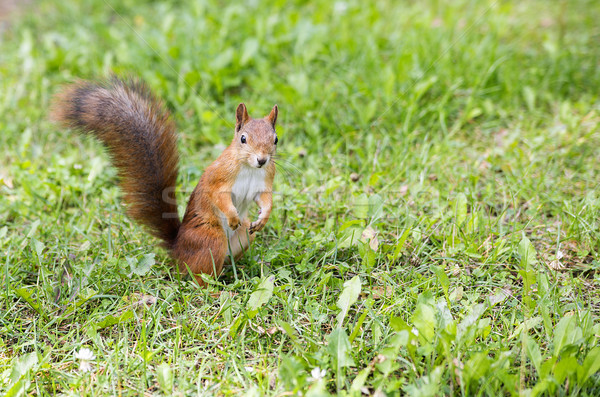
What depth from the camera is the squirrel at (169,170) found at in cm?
199

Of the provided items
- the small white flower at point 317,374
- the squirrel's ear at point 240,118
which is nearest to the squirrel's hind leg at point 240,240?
the squirrel's ear at point 240,118

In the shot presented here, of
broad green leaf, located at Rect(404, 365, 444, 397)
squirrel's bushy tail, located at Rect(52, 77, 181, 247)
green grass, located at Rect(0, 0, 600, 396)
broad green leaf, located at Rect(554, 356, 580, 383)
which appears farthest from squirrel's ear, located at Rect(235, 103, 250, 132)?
broad green leaf, located at Rect(554, 356, 580, 383)

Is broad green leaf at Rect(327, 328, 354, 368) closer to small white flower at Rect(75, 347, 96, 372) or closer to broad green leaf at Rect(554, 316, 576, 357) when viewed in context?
broad green leaf at Rect(554, 316, 576, 357)

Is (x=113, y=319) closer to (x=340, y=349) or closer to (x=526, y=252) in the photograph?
(x=340, y=349)

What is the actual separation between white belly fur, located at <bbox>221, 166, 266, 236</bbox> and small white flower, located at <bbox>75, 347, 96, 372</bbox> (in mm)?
616

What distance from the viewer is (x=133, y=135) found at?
201cm

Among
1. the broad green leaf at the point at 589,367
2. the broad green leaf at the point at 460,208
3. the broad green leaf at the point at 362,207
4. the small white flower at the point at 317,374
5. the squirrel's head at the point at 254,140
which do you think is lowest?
the broad green leaf at the point at 589,367

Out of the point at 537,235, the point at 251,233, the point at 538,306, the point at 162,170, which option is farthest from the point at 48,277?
the point at 537,235

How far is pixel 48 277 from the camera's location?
209cm

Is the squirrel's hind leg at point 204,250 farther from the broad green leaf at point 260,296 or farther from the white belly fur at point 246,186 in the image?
the broad green leaf at point 260,296

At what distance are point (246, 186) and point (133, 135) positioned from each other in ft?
1.44

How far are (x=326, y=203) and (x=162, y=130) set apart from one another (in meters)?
0.77

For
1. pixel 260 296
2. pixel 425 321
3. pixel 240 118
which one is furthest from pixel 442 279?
pixel 240 118

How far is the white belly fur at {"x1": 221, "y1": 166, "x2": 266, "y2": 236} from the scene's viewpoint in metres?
2.01
